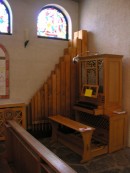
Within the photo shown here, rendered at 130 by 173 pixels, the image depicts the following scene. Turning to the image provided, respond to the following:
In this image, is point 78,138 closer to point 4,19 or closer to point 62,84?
point 62,84

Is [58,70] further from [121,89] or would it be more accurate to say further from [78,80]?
[121,89]

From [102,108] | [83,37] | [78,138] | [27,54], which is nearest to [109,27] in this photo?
[83,37]

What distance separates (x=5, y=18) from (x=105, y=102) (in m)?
2.97

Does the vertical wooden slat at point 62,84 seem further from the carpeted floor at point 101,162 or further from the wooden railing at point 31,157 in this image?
the wooden railing at point 31,157

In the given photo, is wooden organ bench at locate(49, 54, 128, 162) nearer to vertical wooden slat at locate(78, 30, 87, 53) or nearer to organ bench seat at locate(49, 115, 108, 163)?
organ bench seat at locate(49, 115, 108, 163)

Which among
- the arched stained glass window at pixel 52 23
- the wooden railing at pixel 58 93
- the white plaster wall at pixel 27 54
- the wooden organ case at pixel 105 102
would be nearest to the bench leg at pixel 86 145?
the wooden organ case at pixel 105 102

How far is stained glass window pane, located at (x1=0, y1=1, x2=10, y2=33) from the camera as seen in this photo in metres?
4.77

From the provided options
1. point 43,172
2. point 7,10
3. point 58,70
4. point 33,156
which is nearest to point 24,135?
point 33,156

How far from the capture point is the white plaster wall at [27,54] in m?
4.82

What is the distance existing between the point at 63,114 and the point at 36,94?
33.3 inches

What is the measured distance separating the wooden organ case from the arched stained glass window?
1343 millimetres

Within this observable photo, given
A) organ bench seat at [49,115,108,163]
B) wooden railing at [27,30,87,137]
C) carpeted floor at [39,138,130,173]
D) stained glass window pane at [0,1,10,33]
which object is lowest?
carpeted floor at [39,138,130,173]

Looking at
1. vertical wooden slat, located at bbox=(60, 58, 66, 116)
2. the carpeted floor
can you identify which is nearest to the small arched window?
vertical wooden slat, located at bbox=(60, 58, 66, 116)

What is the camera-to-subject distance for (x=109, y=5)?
15.1ft
